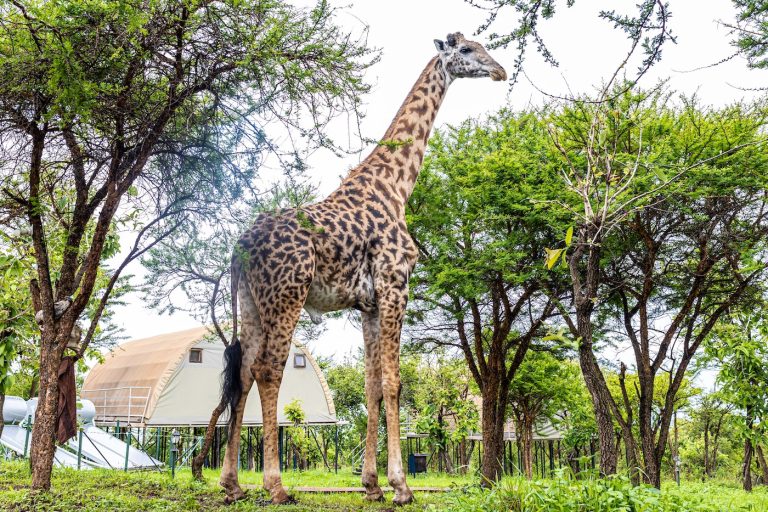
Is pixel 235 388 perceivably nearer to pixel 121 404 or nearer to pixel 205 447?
pixel 205 447

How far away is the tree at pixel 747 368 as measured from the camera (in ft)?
47.6

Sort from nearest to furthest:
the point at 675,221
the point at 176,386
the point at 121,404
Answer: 1. the point at 675,221
2. the point at 176,386
3. the point at 121,404

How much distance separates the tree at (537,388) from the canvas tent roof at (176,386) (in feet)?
25.4

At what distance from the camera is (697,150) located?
11531mm

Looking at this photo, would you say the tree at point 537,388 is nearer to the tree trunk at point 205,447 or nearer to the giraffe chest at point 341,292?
the tree trunk at point 205,447

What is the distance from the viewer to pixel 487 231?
14.3 meters

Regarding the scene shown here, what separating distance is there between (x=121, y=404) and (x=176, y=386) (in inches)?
104

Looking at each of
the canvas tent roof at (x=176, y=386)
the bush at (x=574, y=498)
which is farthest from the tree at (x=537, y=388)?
the bush at (x=574, y=498)

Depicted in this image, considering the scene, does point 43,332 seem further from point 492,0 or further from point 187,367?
point 187,367

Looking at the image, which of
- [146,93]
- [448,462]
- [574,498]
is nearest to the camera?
[574,498]

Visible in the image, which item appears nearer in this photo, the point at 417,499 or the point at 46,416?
the point at 46,416

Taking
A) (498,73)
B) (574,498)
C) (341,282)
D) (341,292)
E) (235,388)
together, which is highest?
(498,73)

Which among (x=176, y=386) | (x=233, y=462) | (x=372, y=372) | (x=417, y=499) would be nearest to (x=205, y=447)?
(x=233, y=462)

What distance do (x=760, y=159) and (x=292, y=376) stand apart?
19.9 metres
